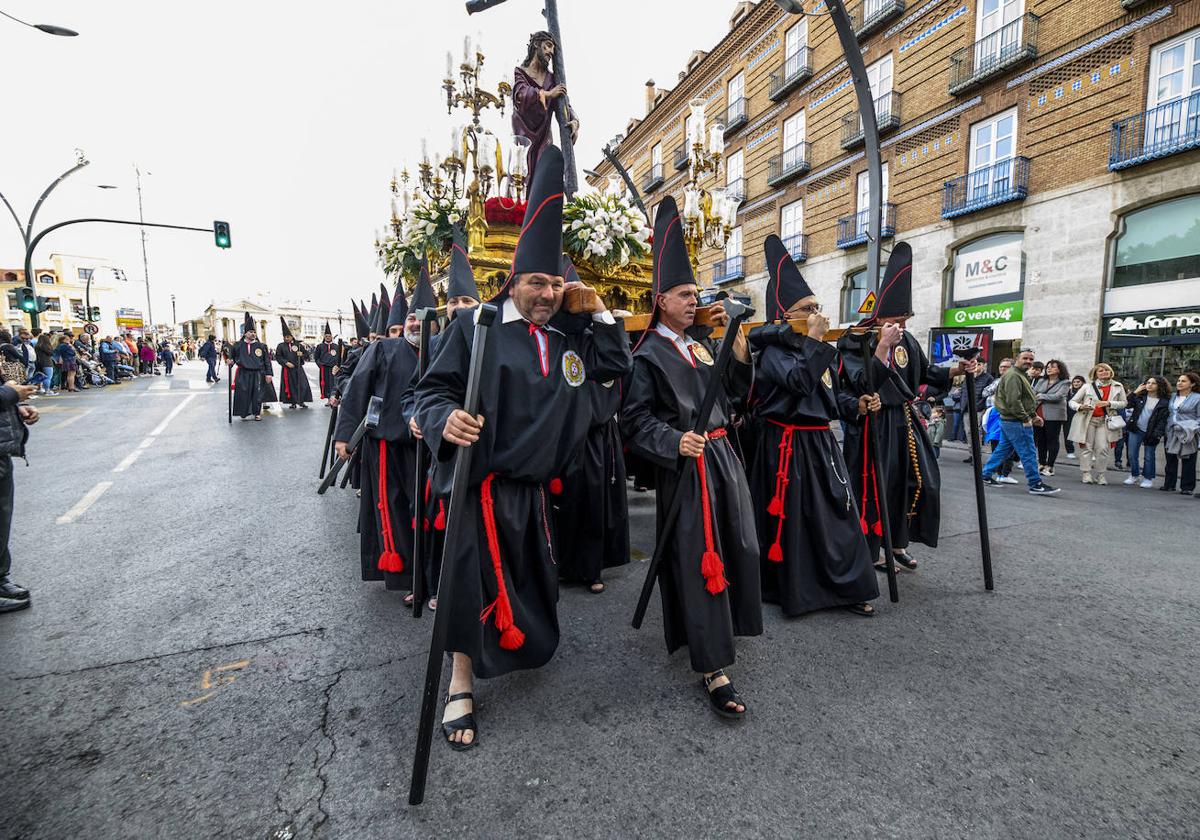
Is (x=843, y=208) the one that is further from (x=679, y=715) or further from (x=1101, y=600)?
(x=679, y=715)

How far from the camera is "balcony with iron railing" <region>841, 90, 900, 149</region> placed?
16578mm

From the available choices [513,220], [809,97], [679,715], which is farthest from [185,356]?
[679,715]

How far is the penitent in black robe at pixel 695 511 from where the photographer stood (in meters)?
2.63

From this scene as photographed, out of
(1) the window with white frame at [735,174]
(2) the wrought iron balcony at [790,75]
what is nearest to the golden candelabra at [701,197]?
(2) the wrought iron balcony at [790,75]

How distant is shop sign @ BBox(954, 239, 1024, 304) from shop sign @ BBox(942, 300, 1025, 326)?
0.27 meters

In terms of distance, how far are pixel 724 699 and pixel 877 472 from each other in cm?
217

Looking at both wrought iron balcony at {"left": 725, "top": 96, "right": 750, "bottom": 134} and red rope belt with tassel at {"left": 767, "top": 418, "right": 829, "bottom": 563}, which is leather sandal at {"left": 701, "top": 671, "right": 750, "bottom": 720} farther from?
wrought iron balcony at {"left": 725, "top": 96, "right": 750, "bottom": 134}

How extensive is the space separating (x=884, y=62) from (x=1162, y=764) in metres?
20.3

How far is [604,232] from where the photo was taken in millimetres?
5656

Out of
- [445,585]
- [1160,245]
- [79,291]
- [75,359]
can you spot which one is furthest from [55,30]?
[79,291]

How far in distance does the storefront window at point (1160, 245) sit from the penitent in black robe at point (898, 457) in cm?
1212

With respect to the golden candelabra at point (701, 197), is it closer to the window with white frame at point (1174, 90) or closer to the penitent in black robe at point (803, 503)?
the penitent in black robe at point (803, 503)

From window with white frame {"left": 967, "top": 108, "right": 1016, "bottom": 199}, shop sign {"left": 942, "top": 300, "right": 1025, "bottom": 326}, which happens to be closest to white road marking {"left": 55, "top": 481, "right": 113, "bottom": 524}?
shop sign {"left": 942, "top": 300, "right": 1025, "bottom": 326}

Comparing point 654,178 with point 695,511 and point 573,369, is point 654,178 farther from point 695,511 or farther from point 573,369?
point 695,511
